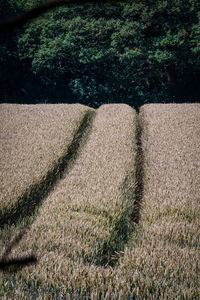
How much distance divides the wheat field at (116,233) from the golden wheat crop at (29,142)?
22.6 inches

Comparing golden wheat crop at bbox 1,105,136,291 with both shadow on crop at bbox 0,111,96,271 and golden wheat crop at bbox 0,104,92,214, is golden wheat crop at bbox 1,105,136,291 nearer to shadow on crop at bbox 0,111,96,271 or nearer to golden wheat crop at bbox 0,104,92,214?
shadow on crop at bbox 0,111,96,271

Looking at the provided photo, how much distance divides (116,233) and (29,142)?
3867 mm

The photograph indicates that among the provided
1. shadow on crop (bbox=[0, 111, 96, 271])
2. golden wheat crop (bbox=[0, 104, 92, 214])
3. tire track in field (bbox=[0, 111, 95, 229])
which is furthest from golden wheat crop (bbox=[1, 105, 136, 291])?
golden wheat crop (bbox=[0, 104, 92, 214])

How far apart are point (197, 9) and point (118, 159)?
39.9 feet

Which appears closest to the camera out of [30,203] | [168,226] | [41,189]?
[168,226]

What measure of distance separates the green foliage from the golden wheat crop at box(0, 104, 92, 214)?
6518mm

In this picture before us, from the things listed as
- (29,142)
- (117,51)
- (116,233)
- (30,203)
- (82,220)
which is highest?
(82,220)

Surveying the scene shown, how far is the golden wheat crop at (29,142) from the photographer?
155 inches

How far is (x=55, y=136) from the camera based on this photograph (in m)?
6.41

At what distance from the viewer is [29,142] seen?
5.91 m

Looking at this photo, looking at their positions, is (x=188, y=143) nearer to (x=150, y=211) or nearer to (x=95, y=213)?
(x=150, y=211)

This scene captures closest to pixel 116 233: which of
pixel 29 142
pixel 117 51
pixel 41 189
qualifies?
pixel 41 189

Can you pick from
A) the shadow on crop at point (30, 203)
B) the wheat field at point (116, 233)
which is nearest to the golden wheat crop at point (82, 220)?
the wheat field at point (116, 233)

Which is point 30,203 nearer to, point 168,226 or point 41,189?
point 41,189
